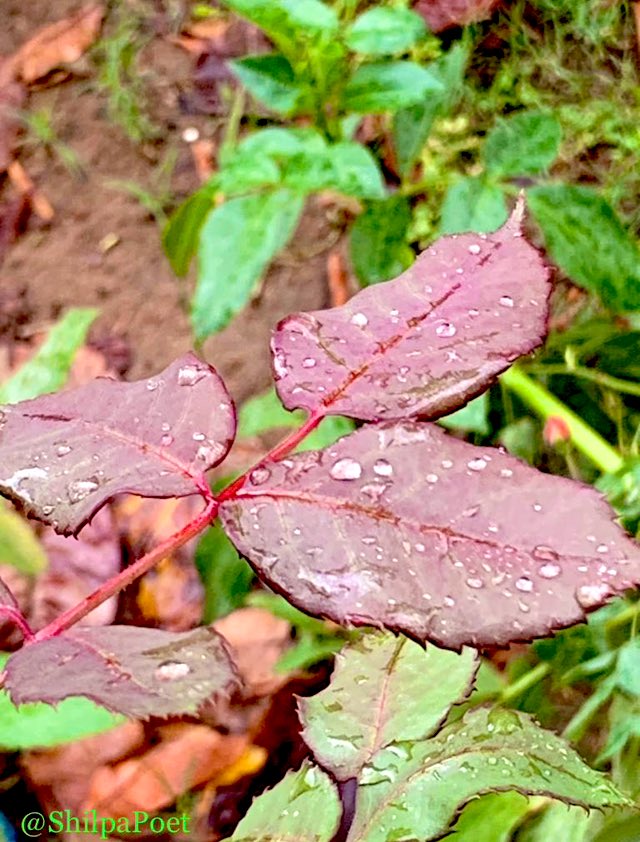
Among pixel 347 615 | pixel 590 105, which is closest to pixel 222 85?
pixel 590 105

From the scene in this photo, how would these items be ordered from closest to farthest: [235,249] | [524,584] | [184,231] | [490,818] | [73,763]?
[524,584], [490,818], [235,249], [184,231], [73,763]

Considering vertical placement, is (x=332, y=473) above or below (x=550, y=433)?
above

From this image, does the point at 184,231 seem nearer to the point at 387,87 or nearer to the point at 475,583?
the point at 387,87

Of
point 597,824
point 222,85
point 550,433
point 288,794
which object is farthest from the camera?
point 222,85

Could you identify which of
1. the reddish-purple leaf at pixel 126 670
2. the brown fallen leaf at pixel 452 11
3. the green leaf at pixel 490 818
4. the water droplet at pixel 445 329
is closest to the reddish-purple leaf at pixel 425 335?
the water droplet at pixel 445 329

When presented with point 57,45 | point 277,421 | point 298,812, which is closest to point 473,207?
point 277,421

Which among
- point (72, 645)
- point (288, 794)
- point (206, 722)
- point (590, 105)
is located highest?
point (72, 645)

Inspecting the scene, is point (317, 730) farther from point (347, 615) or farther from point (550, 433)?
point (550, 433)

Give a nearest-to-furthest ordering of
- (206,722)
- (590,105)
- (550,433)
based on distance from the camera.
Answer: (550,433) → (206,722) → (590,105)
